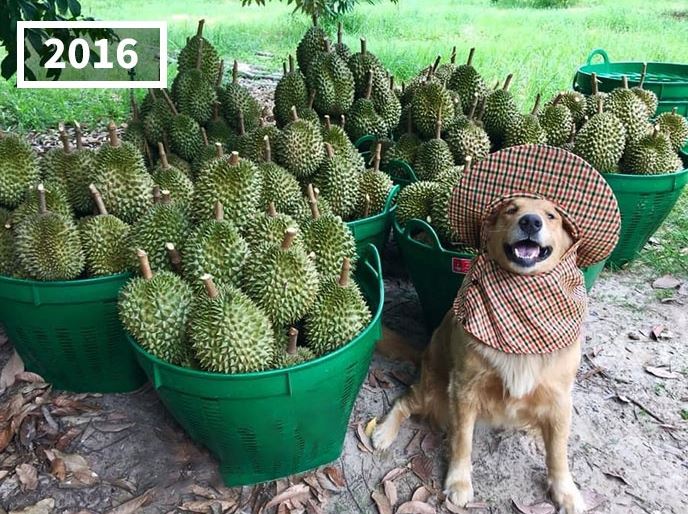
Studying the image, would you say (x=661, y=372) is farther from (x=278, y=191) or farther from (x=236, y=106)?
(x=236, y=106)

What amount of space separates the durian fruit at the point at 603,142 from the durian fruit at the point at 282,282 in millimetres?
2243

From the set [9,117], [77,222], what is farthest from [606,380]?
[9,117]

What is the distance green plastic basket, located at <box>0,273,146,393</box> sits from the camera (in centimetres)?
262

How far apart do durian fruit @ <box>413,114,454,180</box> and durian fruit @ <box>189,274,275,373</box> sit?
6.17 ft

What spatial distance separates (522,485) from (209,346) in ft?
4.82

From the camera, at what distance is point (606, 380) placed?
325 centimetres

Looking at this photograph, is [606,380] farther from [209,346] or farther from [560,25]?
[560,25]

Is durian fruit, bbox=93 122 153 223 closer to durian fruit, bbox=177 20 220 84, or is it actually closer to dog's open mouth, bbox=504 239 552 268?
durian fruit, bbox=177 20 220 84

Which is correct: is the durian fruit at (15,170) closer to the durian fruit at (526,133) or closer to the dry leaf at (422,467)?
the dry leaf at (422,467)

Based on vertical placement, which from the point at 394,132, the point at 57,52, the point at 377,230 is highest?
the point at 57,52

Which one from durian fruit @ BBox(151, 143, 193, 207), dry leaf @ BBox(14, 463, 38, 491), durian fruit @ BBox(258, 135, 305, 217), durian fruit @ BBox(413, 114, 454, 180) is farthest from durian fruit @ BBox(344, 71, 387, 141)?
dry leaf @ BBox(14, 463, 38, 491)

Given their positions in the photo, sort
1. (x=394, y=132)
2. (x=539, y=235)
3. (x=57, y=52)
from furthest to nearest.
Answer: (x=394, y=132), (x=57, y=52), (x=539, y=235)

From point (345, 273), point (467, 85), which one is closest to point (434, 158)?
point (467, 85)

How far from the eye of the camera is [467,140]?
379 cm
